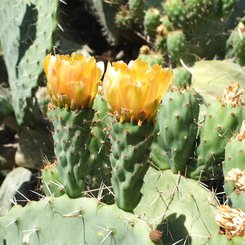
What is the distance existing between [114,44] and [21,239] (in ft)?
9.79

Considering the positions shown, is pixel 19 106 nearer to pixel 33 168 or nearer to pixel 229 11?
pixel 33 168

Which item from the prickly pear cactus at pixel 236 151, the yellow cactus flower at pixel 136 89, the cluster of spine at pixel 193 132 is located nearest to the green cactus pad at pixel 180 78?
the cluster of spine at pixel 193 132

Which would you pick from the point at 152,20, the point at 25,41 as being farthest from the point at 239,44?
the point at 25,41

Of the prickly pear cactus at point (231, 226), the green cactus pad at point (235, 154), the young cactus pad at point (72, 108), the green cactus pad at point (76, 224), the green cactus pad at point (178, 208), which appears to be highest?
the young cactus pad at point (72, 108)

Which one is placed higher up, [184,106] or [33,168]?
[184,106]

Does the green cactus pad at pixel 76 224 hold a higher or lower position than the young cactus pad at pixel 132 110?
lower

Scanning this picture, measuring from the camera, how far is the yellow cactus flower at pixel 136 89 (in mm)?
1709

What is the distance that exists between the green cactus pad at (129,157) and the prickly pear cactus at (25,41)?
1.59 m

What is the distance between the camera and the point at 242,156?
2.13 m

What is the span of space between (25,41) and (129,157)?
187 cm

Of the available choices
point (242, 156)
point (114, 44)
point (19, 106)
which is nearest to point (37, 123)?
point (19, 106)

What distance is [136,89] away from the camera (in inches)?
66.8

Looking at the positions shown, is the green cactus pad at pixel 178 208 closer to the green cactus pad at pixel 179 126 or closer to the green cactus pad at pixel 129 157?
Answer: the green cactus pad at pixel 179 126

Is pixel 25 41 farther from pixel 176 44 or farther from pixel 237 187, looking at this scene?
pixel 237 187
